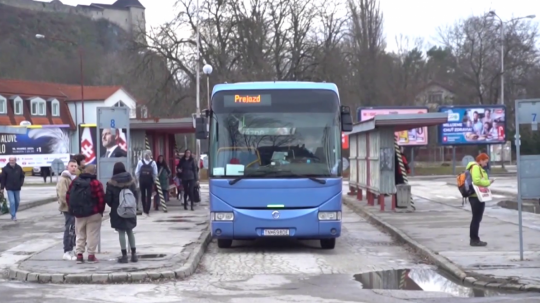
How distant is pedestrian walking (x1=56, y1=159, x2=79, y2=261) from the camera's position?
13.9 metres

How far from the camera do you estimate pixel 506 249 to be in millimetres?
15164

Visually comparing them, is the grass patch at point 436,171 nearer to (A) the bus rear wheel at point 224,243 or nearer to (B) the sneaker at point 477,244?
(B) the sneaker at point 477,244

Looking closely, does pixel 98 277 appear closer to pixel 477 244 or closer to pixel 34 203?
pixel 477 244

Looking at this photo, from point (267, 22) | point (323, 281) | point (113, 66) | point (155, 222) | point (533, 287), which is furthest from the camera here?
point (113, 66)

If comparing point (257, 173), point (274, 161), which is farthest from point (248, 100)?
point (257, 173)

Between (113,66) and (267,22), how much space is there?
163 feet

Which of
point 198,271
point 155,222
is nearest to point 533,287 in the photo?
point 198,271

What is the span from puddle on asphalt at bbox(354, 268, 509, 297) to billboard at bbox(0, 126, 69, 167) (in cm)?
2347

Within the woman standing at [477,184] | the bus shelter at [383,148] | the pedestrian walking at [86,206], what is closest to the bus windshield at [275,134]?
the woman standing at [477,184]

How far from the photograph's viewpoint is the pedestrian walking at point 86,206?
13.3 m

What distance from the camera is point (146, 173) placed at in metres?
23.7

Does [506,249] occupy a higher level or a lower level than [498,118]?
lower

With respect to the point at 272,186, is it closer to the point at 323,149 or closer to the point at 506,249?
→ the point at 323,149

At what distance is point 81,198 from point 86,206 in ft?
0.50
